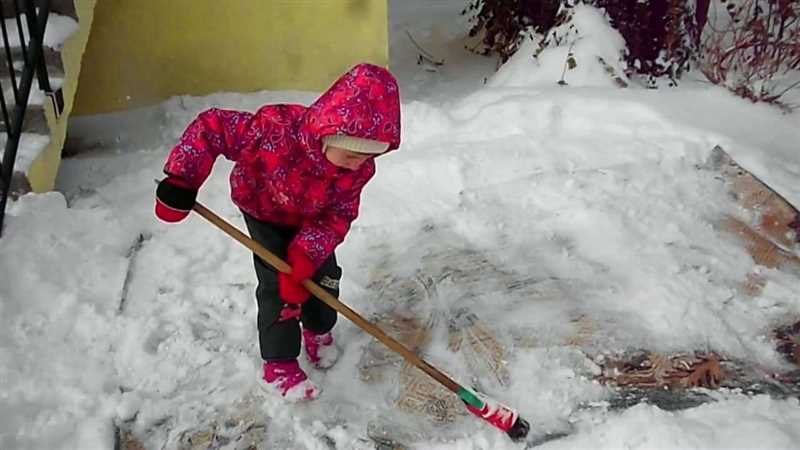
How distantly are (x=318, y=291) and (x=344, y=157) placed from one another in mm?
433

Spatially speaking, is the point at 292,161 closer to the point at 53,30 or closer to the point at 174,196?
the point at 174,196

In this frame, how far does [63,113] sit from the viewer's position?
3543mm

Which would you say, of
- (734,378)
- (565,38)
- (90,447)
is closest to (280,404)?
(90,447)

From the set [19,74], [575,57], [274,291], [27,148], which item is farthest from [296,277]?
[575,57]

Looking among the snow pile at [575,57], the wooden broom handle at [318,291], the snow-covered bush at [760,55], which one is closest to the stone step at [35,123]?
the wooden broom handle at [318,291]

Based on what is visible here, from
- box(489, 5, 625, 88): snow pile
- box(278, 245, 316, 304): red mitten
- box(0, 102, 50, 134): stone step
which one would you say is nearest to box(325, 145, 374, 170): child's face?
box(278, 245, 316, 304): red mitten

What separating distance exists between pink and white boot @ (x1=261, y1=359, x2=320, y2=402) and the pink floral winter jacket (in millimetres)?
424

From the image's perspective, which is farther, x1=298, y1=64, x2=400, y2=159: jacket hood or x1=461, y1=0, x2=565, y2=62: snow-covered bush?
x1=461, y1=0, x2=565, y2=62: snow-covered bush

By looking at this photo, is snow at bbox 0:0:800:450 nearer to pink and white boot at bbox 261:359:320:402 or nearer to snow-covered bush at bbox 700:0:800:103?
pink and white boot at bbox 261:359:320:402

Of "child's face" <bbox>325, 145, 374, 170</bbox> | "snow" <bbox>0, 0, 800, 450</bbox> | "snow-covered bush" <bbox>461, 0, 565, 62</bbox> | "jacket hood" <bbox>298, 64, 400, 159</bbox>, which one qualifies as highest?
"jacket hood" <bbox>298, 64, 400, 159</bbox>

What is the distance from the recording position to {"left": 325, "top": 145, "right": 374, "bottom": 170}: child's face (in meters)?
2.19

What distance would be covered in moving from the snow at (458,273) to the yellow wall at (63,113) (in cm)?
10

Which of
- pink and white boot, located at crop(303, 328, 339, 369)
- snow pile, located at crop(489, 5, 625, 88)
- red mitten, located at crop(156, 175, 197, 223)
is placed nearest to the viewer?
red mitten, located at crop(156, 175, 197, 223)

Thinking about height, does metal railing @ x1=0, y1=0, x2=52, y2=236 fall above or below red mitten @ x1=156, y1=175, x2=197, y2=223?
below
